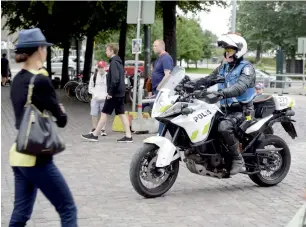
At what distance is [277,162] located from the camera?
7.70 meters

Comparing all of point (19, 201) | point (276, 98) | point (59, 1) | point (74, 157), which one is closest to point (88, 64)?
point (59, 1)

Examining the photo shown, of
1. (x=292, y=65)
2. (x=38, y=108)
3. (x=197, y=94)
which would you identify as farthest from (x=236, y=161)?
(x=292, y=65)

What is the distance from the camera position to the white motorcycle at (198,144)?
6.78 metres

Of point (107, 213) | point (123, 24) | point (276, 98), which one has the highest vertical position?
point (123, 24)

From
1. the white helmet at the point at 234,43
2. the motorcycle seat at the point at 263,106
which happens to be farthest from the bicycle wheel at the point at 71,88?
the white helmet at the point at 234,43

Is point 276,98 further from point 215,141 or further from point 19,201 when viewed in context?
point 19,201

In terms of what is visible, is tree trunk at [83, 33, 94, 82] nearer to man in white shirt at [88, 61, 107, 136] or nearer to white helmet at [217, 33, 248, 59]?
man in white shirt at [88, 61, 107, 136]

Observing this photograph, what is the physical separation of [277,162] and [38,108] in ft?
13.3

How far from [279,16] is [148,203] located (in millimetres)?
40609

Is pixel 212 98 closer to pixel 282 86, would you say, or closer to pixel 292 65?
pixel 282 86

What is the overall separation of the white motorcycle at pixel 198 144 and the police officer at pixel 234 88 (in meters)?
0.10

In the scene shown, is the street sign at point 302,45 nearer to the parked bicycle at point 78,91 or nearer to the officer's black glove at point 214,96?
the parked bicycle at point 78,91

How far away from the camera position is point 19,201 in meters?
4.71

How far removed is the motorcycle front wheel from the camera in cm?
667
